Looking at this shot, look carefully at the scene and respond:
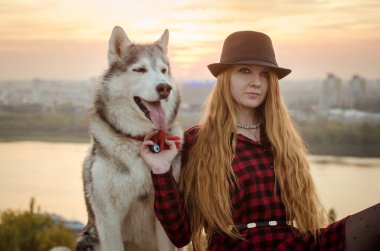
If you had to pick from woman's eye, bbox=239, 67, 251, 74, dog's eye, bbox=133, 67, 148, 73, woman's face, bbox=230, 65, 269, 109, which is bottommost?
woman's face, bbox=230, 65, 269, 109

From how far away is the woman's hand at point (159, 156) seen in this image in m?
2.57

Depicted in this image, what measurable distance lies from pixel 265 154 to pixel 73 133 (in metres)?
10.3

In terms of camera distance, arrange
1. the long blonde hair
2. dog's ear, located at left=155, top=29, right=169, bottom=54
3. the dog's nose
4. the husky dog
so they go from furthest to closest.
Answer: dog's ear, located at left=155, top=29, right=169, bottom=54 < the long blonde hair < the husky dog < the dog's nose

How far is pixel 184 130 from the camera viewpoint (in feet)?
10.1

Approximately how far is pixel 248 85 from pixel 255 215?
71cm

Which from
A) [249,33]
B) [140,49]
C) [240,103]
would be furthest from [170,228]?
[249,33]

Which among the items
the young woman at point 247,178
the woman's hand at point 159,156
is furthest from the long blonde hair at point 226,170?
the woman's hand at point 159,156

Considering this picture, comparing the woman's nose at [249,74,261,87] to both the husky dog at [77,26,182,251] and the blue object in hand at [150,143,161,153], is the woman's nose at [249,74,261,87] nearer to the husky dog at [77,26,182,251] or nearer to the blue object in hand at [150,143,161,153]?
the husky dog at [77,26,182,251]

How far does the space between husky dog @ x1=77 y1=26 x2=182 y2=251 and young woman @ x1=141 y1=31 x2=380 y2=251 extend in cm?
14

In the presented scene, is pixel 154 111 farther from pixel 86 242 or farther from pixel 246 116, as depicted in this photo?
pixel 86 242

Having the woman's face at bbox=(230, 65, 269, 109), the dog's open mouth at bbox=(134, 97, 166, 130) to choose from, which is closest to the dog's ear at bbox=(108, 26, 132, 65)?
the dog's open mouth at bbox=(134, 97, 166, 130)

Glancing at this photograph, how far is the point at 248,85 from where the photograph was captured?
2822mm

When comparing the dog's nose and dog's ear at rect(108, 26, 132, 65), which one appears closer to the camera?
the dog's nose

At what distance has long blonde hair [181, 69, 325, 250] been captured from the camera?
278 cm
